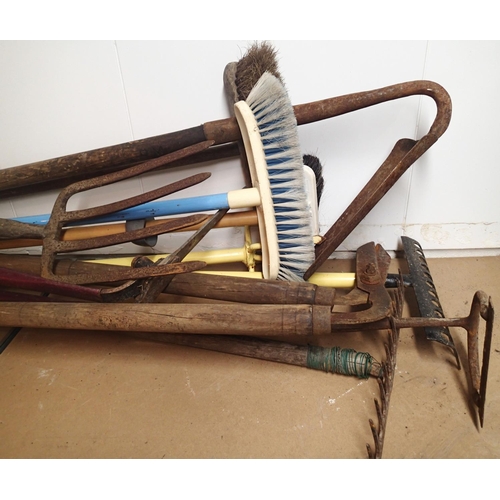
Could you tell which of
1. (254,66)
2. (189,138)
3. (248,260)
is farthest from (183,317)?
(254,66)

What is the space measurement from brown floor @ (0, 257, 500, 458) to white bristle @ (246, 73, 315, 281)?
0.81ft

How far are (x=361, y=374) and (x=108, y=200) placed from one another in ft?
2.95

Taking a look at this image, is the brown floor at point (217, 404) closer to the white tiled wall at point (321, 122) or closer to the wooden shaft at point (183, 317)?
the wooden shaft at point (183, 317)

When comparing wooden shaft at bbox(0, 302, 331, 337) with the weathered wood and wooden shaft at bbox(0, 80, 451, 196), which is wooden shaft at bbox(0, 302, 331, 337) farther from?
wooden shaft at bbox(0, 80, 451, 196)

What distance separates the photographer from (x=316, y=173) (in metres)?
1.21

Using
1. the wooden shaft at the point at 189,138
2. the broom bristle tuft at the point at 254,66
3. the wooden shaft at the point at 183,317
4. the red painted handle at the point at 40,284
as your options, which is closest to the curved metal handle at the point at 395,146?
the wooden shaft at the point at 189,138

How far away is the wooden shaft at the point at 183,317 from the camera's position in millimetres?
854

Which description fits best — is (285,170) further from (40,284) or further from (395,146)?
(40,284)

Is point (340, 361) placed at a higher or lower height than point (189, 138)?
lower

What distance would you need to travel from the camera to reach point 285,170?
103 cm

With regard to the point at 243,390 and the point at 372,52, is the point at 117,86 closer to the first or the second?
the point at 372,52

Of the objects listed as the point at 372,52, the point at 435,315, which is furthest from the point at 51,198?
the point at 435,315

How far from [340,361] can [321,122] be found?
25.4 inches

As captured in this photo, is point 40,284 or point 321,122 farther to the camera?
point 321,122
